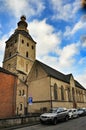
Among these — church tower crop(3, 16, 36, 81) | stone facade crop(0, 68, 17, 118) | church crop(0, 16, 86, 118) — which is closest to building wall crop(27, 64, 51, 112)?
church crop(0, 16, 86, 118)

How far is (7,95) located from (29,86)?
50.4 ft

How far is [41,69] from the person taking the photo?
33.5 m

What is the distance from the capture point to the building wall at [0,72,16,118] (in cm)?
1998

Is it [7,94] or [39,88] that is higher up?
[39,88]

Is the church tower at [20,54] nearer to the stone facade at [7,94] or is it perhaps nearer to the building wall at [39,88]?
the building wall at [39,88]

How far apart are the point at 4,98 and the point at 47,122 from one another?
26.3 ft

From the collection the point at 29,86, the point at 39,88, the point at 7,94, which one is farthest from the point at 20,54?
the point at 7,94

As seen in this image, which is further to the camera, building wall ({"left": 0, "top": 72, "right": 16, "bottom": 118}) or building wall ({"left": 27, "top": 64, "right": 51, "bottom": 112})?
building wall ({"left": 27, "top": 64, "right": 51, "bottom": 112})

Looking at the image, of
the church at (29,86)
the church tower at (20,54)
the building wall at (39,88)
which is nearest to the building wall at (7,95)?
the church at (29,86)

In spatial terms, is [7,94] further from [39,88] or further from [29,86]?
[29,86]

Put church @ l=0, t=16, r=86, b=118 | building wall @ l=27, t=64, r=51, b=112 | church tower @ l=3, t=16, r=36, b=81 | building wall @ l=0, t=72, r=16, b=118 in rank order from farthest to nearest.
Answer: church tower @ l=3, t=16, r=36, b=81 → building wall @ l=27, t=64, r=51, b=112 → church @ l=0, t=16, r=86, b=118 → building wall @ l=0, t=72, r=16, b=118

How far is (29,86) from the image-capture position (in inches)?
1426

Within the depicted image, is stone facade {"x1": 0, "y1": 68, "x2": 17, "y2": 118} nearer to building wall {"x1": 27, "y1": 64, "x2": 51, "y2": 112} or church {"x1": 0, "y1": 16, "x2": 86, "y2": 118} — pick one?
church {"x1": 0, "y1": 16, "x2": 86, "y2": 118}

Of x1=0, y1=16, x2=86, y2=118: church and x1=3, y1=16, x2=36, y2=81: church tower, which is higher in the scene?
x1=3, y1=16, x2=36, y2=81: church tower
